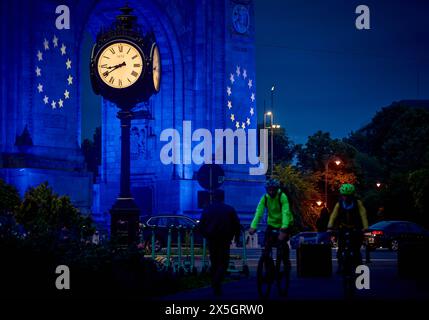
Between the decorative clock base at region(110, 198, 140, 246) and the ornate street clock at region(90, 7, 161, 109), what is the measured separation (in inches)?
97.5

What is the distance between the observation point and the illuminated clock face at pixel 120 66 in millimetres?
26047

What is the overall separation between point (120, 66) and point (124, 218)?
385cm

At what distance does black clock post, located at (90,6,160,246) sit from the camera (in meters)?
26.0

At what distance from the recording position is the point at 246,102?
191 feet

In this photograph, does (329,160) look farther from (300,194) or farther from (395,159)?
(300,194)

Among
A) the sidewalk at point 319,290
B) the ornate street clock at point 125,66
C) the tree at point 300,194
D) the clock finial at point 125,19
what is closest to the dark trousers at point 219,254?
the sidewalk at point 319,290

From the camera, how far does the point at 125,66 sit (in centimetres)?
2619

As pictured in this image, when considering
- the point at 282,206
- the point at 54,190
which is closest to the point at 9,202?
the point at 54,190

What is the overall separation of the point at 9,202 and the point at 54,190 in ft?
16.9

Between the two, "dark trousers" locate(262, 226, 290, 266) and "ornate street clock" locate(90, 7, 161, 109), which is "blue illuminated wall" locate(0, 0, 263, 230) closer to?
"ornate street clock" locate(90, 7, 161, 109)

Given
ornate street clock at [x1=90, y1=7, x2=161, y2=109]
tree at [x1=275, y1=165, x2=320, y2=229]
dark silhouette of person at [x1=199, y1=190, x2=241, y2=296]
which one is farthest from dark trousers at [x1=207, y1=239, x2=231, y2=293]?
tree at [x1=275, y1=165, x2=320, y2=229]

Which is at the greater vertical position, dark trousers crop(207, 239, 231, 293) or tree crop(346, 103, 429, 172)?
tree crop(346, 103, 429, 172)
